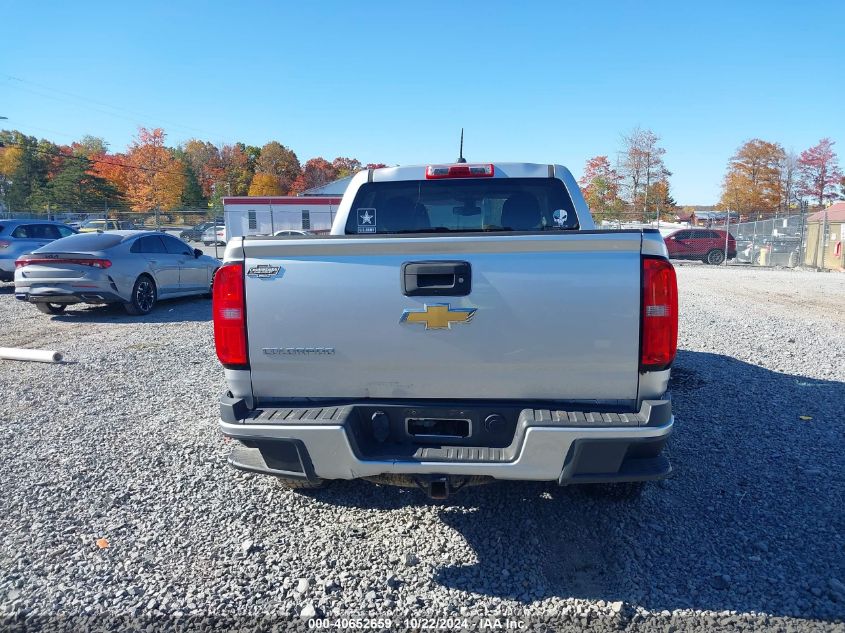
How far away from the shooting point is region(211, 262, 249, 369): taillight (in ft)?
9.67

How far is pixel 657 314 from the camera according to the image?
9.04ft

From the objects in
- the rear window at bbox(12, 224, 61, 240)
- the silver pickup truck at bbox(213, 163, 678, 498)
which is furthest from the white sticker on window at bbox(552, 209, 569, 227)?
the rear window at bbox(12, 224, 61, 240)

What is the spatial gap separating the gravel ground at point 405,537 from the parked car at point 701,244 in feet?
76.1

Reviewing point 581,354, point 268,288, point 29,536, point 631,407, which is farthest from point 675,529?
point 29,536

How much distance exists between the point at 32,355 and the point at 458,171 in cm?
611

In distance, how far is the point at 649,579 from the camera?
2.97 metres

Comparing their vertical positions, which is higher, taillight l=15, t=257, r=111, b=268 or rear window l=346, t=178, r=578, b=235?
rear window l=346, t=178, r=578, b=235

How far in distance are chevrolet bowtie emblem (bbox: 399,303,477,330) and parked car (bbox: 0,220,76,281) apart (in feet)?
50.0

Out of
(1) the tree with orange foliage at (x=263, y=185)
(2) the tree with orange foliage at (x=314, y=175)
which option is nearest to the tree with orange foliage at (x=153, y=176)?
(1) the tree with orange foliage at (x=263, y=185)

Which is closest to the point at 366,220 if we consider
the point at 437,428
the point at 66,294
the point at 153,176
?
the point at 437,428

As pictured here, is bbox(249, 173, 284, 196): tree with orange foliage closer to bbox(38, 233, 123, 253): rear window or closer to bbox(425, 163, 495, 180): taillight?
bbox(38, 233, 123, 253): rear window

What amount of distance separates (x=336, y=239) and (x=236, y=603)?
69.7 inches

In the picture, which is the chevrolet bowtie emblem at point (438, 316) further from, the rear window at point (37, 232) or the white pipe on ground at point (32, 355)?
the rear window at point (37, 232)

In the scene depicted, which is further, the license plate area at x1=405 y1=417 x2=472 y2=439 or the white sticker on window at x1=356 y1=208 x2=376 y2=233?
the white sticker on window at x1=356 y1=208 x2=376 y2=233
